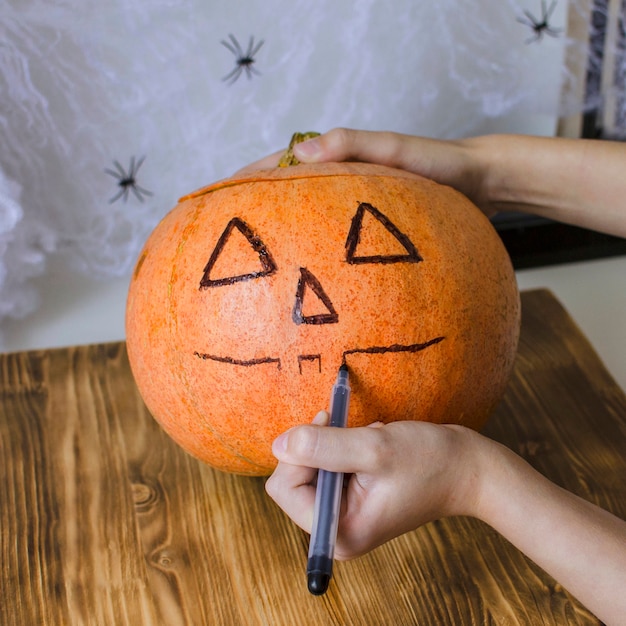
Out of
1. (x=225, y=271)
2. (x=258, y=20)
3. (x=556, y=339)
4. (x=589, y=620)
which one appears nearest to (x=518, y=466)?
(x=589, y=620)

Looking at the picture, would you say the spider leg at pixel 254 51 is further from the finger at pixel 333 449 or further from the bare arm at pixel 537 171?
the finger at pixel 333 449

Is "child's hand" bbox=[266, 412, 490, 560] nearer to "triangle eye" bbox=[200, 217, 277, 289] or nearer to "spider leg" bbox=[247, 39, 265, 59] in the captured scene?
"triangle eye" bbox=[200, 217, 277, 289]

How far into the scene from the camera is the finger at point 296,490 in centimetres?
65

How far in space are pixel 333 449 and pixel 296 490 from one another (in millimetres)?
74

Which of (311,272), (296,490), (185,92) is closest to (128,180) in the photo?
(185,92)

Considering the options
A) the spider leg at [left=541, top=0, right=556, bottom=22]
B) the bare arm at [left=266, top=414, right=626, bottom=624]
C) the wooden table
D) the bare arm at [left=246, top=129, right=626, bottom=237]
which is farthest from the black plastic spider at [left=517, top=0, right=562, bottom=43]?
the bare arm at [left=266, top=414, right=626, bottom=624]

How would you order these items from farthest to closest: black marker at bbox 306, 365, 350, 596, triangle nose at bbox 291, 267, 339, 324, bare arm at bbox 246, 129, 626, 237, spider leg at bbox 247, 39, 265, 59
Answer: spider leg at bbox 247, 39, 265, 59 → bare arm at bbox 246, 129, 626, 237 → triangle nose at bbox 291, 267, 339, 324 → black marker at bbox 306, 365, 350, 596

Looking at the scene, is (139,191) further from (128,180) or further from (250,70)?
(250,70)

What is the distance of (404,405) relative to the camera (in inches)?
28.6

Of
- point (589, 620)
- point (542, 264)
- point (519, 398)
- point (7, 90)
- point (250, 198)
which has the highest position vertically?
point (7, 90)

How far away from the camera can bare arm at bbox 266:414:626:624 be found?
629mm

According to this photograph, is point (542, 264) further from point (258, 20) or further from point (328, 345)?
point (328, 345)

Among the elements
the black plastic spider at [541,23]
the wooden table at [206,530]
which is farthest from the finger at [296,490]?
the black plastic spider at [541,23]

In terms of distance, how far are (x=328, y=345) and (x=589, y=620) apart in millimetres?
349
